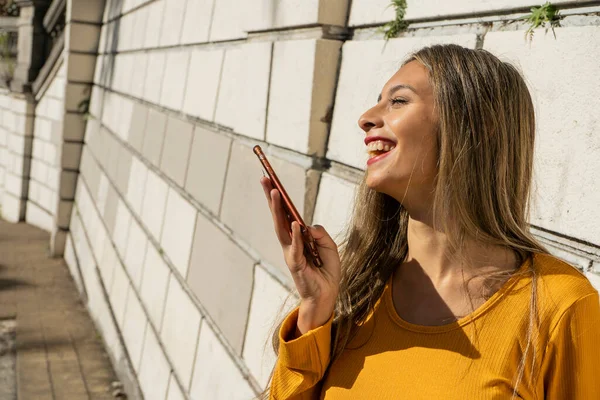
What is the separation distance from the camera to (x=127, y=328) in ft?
21.5

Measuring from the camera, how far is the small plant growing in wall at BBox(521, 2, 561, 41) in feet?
6.97

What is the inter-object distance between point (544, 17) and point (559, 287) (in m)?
0.75

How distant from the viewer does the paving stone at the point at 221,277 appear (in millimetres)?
3875

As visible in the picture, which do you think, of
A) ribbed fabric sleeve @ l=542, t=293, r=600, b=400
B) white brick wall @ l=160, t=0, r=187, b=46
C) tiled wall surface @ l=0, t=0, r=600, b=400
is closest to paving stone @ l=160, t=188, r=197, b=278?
tiled wall surface @ l=0, t=0, r=600, b=400

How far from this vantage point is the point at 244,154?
408 centimetres

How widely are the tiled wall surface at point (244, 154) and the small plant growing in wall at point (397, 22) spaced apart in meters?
0.06

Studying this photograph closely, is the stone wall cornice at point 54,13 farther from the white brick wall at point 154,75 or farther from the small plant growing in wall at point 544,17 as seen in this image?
the small plant growing in wall at point 544,17

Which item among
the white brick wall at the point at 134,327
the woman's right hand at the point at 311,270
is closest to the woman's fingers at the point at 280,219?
the woman's right hand at the point at 311,270

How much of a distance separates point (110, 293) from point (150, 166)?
5.22 feet

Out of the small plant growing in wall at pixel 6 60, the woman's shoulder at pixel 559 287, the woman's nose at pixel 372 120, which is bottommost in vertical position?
the small plant growing in wall at pixel 6 60

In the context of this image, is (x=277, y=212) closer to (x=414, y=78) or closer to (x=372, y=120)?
(x=372, y=120)

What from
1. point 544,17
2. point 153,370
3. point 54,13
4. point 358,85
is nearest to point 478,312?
point 544,17

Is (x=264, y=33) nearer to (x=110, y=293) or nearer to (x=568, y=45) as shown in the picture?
(x=568, y=45)

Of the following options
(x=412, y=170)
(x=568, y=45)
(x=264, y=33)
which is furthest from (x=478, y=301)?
(x=264, y=33)
